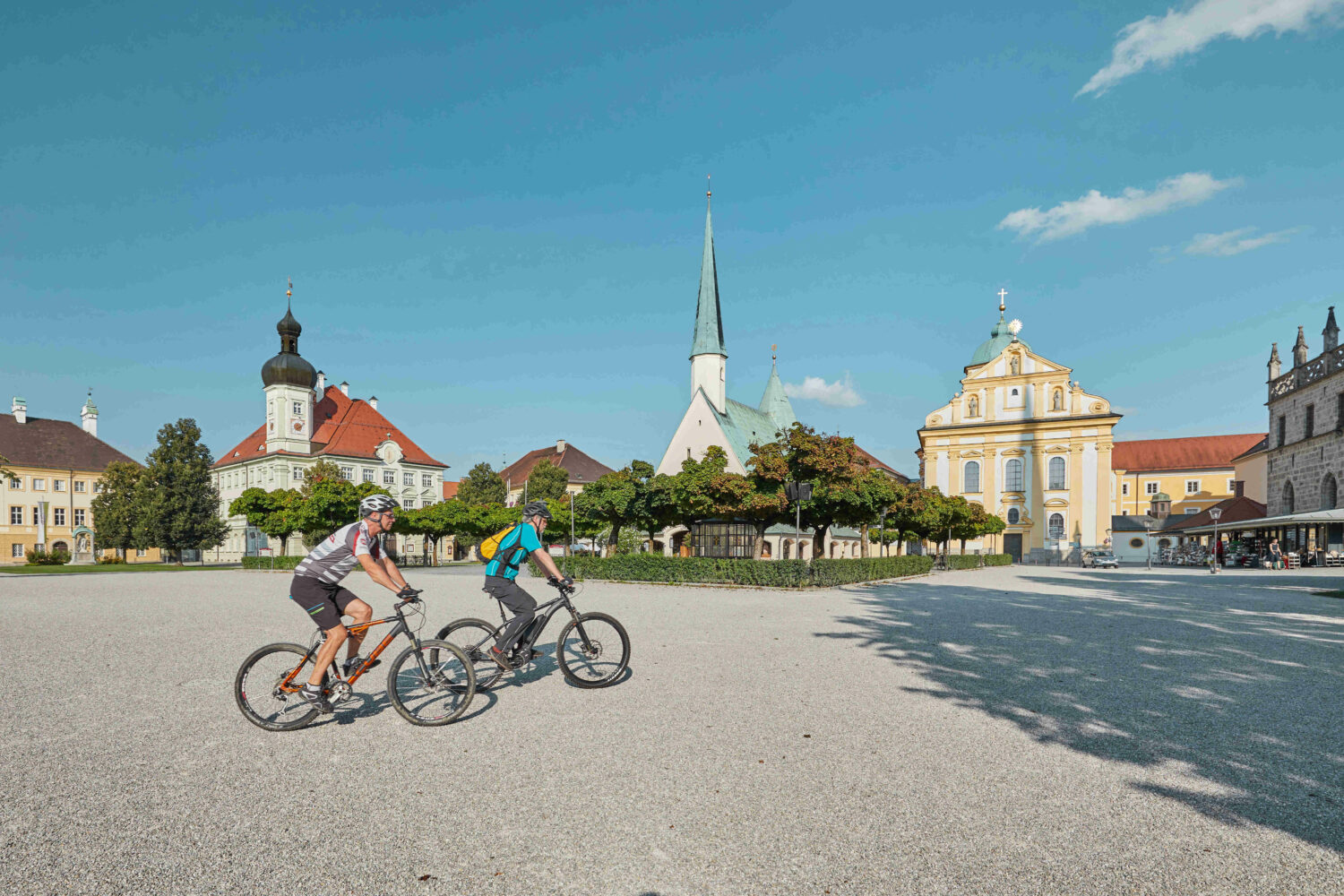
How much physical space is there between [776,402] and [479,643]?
61884 millimetres

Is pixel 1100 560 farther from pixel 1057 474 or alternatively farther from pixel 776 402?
pixel 776 402

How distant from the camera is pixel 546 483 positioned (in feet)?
217

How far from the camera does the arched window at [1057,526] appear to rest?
214 feet

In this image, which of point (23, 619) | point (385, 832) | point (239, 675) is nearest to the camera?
point (385, 832)

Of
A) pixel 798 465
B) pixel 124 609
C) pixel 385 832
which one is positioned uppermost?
pixel 798 465

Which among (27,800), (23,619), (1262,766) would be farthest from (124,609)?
(1262,766)

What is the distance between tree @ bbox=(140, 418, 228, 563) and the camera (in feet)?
175

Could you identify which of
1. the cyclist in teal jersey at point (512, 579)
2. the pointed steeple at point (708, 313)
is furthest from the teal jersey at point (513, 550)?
the pointed steeple at point (708, 313)

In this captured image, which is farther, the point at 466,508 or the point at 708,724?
the point at 466,508

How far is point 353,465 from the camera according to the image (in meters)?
71.8

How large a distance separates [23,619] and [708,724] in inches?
644

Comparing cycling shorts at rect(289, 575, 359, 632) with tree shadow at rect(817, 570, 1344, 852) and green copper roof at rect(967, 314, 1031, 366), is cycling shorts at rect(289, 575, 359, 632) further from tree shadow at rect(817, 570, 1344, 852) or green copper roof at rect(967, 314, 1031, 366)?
green copper roof at rect(967, 314, 1031, 366)

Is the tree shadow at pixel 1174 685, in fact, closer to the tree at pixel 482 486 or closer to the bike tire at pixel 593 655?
the bike tire at pixel 593 655

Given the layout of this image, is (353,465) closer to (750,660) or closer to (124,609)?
(124,609)
